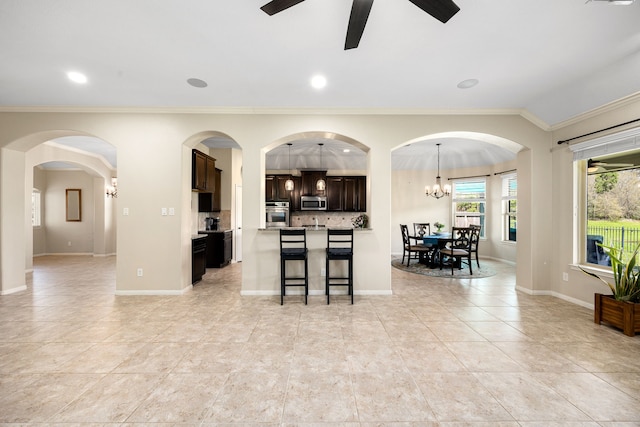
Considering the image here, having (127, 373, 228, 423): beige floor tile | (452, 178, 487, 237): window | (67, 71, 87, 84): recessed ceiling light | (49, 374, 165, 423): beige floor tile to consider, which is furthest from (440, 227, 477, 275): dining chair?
(67, 71, 87, 84): recessed ceiling light

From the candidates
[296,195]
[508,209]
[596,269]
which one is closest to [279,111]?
[296,195]

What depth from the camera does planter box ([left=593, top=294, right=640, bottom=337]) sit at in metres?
2.73

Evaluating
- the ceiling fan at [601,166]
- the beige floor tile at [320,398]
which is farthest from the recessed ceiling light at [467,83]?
the beige floor tile at [320,398]

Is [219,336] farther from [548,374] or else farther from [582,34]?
[582,34]

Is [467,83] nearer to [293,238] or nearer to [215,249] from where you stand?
[293,238]

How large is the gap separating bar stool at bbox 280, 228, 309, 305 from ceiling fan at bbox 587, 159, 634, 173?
3959 mm

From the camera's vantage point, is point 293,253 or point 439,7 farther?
point 293,253

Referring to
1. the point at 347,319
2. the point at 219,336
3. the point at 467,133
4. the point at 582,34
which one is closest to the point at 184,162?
the point at 219,336

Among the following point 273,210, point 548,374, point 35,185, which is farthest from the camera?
point 35,185

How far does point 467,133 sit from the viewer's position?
4.17m

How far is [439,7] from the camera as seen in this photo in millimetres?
1792

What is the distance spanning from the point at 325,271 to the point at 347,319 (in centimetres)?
103

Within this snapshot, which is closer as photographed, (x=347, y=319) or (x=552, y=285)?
(x=347, y=319)

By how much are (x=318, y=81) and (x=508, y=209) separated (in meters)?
6.60
